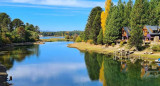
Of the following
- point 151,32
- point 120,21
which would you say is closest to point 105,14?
point 120,21

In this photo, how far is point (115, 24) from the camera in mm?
83375

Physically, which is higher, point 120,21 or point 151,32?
point 120,21

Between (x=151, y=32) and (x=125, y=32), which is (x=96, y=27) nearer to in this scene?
(x=125, y=32)

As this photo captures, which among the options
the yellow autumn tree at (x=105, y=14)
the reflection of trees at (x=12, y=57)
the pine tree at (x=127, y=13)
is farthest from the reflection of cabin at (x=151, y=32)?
the reflection of trees at (x=12, y=57)

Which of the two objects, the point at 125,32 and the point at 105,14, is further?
the point at 105,14

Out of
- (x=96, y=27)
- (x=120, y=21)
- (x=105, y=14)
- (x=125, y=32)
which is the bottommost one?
(x=125, y=32)

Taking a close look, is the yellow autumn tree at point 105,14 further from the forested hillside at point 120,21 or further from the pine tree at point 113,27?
the pine tree at point 113,27

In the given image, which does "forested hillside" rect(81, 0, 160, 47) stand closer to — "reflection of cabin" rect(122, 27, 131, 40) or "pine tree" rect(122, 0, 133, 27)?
"pine tree" rect(122, 0, 133, 27)

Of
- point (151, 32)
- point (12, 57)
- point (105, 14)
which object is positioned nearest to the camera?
point (12, 57)

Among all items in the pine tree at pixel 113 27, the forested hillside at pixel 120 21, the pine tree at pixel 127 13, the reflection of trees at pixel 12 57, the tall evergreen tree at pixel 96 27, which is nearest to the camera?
the reflection of trees at pixel 12 57

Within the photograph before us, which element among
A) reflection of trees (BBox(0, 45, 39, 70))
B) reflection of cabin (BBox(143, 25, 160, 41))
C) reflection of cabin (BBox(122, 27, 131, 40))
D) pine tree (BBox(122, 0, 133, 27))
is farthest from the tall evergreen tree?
reflection of trees (BBox(0, 45, 39, 70))

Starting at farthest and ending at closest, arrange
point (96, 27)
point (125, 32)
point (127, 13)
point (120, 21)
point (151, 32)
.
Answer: point (127, 13), point (96, 27), point (120, 21), point (125, 32), point (151, 32)

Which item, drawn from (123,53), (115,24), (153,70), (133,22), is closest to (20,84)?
(153,70)

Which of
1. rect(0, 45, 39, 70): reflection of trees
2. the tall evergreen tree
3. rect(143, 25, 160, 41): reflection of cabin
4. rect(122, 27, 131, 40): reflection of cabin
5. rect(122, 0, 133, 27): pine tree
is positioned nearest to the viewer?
rect(0, 45, 39, 70): reflection of trees
